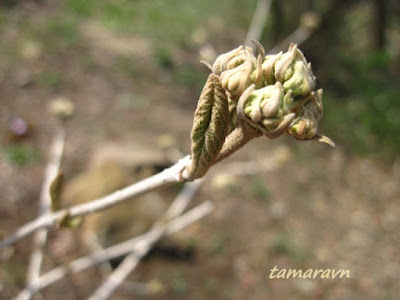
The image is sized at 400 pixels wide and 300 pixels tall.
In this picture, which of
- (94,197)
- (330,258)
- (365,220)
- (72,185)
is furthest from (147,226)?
(365,220)

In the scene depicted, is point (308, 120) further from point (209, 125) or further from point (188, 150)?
point (188, 150)

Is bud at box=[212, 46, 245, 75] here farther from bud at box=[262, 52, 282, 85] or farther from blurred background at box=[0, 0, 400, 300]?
blurred background at box=[0, 0, 400, 300]

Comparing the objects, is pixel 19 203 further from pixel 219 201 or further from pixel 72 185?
pixel 219 201

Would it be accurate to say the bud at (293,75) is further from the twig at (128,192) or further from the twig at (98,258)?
the twig at (98,258)

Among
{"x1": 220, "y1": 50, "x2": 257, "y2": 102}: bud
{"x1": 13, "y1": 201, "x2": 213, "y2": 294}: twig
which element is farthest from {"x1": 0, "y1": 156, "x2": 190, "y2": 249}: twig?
{"x1": 13, "y1": 201, "x2": 213, "y2": 294}: twig

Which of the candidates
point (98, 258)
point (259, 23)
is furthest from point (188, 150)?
point (98, 258)

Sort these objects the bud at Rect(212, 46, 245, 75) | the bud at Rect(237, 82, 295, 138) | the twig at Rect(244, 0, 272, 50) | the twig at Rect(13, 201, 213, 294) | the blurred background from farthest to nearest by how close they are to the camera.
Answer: the blurred background < the twig at Rect(244, 0, 272, 50) < the twig at Rect(13, 201, 213, 294) < the bud at Rect(212, 46, 245, 75) < the bud at Rect(237, 82, 295, 138)
